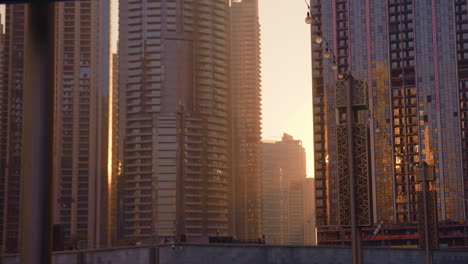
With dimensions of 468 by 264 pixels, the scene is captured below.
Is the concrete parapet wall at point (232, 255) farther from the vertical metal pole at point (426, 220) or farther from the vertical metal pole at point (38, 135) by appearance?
the vertical metal pole at point (38, 135)

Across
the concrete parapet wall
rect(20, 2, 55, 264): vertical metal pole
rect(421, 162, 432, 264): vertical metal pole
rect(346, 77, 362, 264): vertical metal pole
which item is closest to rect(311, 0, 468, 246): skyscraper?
the concrete parapet wall

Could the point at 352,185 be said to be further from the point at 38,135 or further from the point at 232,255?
the point at 232,255

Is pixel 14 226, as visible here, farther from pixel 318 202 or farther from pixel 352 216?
pixel 352 216

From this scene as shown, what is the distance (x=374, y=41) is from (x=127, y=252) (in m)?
115

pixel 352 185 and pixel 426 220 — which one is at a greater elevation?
pixel 352 185

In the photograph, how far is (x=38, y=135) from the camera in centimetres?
560

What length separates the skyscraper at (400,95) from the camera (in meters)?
156

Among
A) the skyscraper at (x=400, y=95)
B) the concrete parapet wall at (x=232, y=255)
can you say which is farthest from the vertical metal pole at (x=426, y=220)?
the skyscraper at (x=400, y=95)

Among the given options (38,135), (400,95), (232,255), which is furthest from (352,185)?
(400,95)

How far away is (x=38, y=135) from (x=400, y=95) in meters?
162

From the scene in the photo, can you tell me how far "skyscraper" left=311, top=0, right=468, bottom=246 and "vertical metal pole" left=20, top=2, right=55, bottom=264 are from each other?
149991 millimetres

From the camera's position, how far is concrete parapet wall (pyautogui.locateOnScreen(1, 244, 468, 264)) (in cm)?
5262

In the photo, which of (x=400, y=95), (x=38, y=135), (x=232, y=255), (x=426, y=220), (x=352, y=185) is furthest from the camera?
(x=400, y=95)

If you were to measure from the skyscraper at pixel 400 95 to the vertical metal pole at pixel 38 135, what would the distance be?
5905 inches
